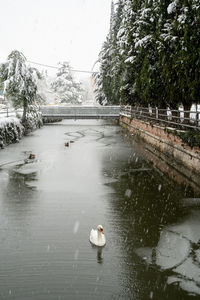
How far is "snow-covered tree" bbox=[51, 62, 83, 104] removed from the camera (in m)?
69.4

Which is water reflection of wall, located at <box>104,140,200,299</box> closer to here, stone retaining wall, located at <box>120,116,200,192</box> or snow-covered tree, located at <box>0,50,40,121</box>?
stone retaining wall, located at <box>120,116,200,192</box>

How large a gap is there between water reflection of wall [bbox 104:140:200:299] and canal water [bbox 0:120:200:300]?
2 centimetres

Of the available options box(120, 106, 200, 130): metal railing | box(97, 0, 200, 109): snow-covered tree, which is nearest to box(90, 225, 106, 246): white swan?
box(120, 106, 200, 130): metal railing

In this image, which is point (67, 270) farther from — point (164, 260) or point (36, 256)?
point (164, 260)

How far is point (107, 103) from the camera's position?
4994 cm

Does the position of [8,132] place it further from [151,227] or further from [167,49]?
[151,227]

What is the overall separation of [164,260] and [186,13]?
10823 millimetres

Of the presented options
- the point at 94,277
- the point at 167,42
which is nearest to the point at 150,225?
the point at 94,277

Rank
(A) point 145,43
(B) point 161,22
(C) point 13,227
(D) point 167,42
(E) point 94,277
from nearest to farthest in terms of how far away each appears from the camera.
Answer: (E) point 94,277
(C) point 13,227
(D) point 167,42
(B) point 161,22
(A) point 145,43

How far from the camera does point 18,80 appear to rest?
2886 centimetres

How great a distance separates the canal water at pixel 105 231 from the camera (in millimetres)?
5238

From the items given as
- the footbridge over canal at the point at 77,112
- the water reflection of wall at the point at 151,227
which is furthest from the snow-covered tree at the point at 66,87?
the water reflection of wall at the point at 151,227

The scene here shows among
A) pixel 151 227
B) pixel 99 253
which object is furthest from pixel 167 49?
pixel 99 253

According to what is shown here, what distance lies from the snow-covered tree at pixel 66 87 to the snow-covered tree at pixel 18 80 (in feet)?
130
